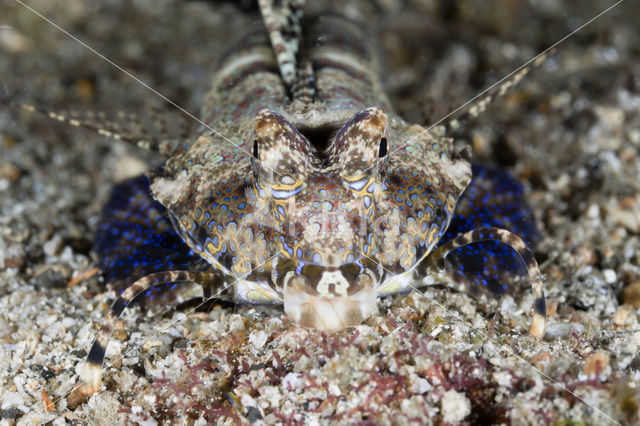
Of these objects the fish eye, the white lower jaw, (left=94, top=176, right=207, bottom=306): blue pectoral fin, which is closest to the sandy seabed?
→ the white lower jaw

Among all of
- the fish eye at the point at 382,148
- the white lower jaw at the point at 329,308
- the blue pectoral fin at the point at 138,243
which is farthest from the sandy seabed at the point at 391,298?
the fish eye at the point at 382,148

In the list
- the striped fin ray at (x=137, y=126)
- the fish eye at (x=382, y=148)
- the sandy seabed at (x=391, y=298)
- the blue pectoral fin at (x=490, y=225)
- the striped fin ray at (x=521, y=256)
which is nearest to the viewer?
the sandy seabed at (x=391, y=298)

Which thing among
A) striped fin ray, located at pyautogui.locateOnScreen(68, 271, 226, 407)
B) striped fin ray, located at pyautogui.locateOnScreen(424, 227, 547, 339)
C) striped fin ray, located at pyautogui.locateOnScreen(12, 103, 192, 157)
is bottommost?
striped fin ray, located at pyautogui.locateOnScreen(68, 271, 226, 407)

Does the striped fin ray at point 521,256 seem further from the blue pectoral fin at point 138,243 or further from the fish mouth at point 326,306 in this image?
the blue pectoral fin at point 138,243

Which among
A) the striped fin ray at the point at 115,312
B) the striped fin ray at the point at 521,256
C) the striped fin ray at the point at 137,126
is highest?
the striped fin ray at the point at 137,126

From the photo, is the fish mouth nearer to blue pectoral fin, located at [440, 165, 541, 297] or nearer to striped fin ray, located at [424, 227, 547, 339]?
striped fin ray, located at [424, 227, 547, 339]

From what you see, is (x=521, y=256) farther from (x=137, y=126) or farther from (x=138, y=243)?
(x=137, y=126)

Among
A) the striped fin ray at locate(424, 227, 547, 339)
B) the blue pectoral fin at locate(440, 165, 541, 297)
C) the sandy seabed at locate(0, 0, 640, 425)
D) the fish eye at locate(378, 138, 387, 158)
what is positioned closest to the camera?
the sandy seabed at locate(0, 0, 640, 425)

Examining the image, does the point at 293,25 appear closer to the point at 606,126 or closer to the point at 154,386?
the point at 154,386

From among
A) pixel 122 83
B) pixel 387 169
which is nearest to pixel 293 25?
pixel 387 169
